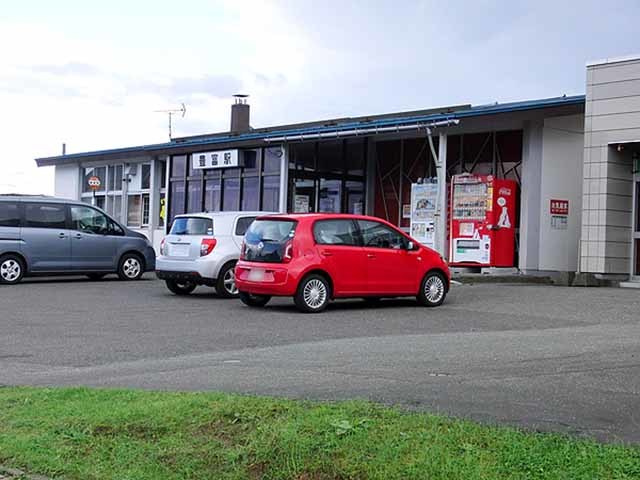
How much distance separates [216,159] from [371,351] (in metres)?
19.6

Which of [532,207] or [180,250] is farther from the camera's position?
[532,207]

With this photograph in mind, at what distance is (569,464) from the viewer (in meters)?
4.74

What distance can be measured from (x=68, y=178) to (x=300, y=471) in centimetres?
3390

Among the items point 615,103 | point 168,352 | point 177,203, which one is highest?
point 615,103

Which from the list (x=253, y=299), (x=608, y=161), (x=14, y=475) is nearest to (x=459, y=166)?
(x=608, y=161)

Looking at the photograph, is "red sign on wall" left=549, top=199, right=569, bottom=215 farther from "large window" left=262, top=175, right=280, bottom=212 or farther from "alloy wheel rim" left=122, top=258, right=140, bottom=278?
"alloy wheel rim" left=122, top=258, right=140, bottom=278

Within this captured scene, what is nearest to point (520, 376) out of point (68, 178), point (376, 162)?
point (376, 162)

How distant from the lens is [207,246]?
1662cm

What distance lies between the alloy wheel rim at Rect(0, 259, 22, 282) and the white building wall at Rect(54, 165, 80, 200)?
55.0ft

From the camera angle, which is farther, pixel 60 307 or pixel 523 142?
pixel 523 142

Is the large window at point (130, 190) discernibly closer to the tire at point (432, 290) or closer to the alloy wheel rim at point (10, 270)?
the alloy wheel rim at point (10, 270)

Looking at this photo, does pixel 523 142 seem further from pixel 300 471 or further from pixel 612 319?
pixel 300 471

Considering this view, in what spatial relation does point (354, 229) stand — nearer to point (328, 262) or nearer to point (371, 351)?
point (328, 262)

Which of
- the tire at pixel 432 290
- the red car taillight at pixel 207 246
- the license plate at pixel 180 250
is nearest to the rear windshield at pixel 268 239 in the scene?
the red car taillight at pixel 207 246
